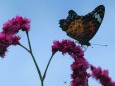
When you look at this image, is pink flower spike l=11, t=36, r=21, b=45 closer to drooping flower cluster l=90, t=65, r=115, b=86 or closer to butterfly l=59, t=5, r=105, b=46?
butterfly l=59, t=5, r=105, b=46

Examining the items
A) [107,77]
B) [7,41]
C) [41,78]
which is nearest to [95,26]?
[7,41]

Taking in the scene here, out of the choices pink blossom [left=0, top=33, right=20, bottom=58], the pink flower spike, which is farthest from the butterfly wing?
pink blossom [left=0, top=33, right=20, bottom=58]

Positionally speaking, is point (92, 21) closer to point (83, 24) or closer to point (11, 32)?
point (83, 24)

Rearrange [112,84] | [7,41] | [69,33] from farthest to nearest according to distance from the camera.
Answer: [69,33] → [7,41] → [112,84]

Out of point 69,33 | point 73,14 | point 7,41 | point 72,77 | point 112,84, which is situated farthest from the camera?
point 73,14

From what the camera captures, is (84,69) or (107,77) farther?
(84,69)

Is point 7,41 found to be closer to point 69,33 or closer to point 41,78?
point 41,78

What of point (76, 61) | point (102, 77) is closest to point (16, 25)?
point (76, 61)
